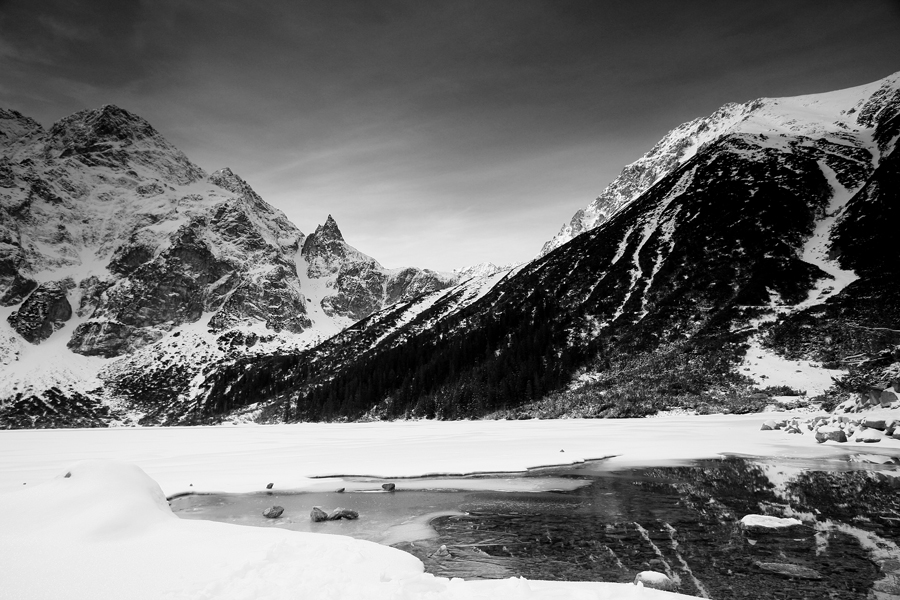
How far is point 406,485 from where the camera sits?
18.4m

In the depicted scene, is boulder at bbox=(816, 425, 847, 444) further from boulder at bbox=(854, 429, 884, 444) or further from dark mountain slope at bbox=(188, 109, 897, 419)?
dark mountain slope at bbox=(188, 109, 897, 419)

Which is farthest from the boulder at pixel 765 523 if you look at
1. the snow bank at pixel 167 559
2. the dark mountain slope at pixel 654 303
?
the dark mountain slope at pixel 654 303

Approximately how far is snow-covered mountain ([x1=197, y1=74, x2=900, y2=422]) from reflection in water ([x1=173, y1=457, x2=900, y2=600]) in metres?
26.1

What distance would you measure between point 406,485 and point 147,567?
11577 millimetres

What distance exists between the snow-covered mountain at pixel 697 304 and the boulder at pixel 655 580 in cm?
3524

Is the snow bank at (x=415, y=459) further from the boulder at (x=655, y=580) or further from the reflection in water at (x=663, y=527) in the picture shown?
the boulder at (x=655, y=580)

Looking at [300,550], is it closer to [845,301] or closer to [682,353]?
[682,353]

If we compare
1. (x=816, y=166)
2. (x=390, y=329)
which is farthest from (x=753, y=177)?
(x=390, y=329)

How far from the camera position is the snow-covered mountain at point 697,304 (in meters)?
59.7

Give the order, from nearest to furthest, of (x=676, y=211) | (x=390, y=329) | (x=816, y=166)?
(x=816, y=166), (x=676, y=211), (x=390, y=329)

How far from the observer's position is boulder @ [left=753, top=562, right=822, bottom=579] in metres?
7.83

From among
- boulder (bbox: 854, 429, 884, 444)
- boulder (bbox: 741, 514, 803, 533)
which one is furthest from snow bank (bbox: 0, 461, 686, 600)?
boulder (bbox: 854, 429, 884, 444)

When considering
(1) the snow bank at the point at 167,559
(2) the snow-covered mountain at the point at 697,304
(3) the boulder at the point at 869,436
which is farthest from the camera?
(2) the snow-covered mountain at the point at 697,304

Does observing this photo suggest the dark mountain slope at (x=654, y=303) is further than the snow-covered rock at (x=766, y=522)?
Yes
